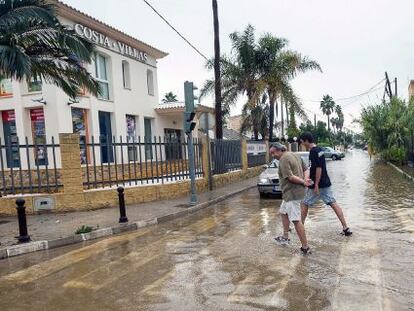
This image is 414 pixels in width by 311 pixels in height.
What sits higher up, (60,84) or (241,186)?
(60,84)

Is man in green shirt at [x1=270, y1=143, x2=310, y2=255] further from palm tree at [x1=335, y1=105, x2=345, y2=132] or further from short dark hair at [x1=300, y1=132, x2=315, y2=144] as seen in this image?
palm tree at [x1=335, y1=105, x2=345, y2=132]

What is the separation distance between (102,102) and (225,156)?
6099mm

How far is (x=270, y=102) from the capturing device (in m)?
28.9

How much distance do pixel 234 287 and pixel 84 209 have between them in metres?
7.85

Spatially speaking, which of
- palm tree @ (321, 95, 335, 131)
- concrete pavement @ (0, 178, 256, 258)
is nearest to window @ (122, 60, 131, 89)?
concrete pavement @ (0, 178, 256, 258)

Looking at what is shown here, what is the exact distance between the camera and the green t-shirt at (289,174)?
670 centimetres

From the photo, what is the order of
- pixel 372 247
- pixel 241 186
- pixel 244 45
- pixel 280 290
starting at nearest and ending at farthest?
pixel 280 290 < pixel 372 247 < pixel 241 186 < pixel 244 45

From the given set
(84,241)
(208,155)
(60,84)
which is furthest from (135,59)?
(84,241)

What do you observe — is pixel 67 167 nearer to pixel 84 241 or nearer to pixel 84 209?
pixel 84 209

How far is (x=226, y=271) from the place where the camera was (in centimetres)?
573

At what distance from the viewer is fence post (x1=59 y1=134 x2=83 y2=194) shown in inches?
460

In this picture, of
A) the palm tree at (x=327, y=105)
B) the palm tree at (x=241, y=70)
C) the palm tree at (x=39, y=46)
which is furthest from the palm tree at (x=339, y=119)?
the palm tree at (x=39, y=46)

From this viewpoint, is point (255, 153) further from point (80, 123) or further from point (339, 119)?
point (339, 119)

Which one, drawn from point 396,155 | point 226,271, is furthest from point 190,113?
point 396,155
